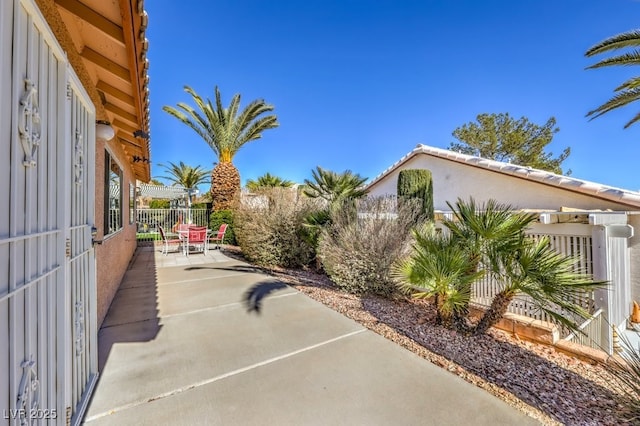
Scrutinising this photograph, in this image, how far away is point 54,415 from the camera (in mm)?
1777

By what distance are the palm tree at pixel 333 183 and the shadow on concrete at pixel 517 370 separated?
5.64 metres

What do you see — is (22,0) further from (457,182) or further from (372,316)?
(457,182)

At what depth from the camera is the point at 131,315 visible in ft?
14.7

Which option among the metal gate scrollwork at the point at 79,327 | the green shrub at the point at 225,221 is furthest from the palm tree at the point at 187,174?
the metal gate scrollwork at the point at 79,327

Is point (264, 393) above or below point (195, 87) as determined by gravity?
below

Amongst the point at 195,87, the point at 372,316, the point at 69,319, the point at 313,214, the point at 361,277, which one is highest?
the point at 195,87

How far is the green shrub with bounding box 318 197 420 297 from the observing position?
19.5 feet

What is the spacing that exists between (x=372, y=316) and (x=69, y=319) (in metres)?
3.98

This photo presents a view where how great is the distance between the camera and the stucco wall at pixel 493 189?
8828 millimetres

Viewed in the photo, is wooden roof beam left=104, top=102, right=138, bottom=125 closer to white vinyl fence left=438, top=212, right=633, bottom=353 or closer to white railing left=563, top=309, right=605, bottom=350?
white vinyl fence left=438, top=212, right=633, bottom=353

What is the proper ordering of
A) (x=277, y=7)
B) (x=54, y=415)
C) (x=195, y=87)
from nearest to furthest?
(x=54, y=415), (x=277, y=7), (x=195, y=87)

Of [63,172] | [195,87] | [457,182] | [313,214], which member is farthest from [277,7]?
[63,172]

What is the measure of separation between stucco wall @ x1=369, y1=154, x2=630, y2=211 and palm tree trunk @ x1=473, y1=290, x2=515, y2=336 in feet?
21.8

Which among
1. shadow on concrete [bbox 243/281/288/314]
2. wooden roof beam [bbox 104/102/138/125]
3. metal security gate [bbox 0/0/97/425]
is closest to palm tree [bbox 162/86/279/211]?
shadow on concrete [bbox 243/281/288/314]
